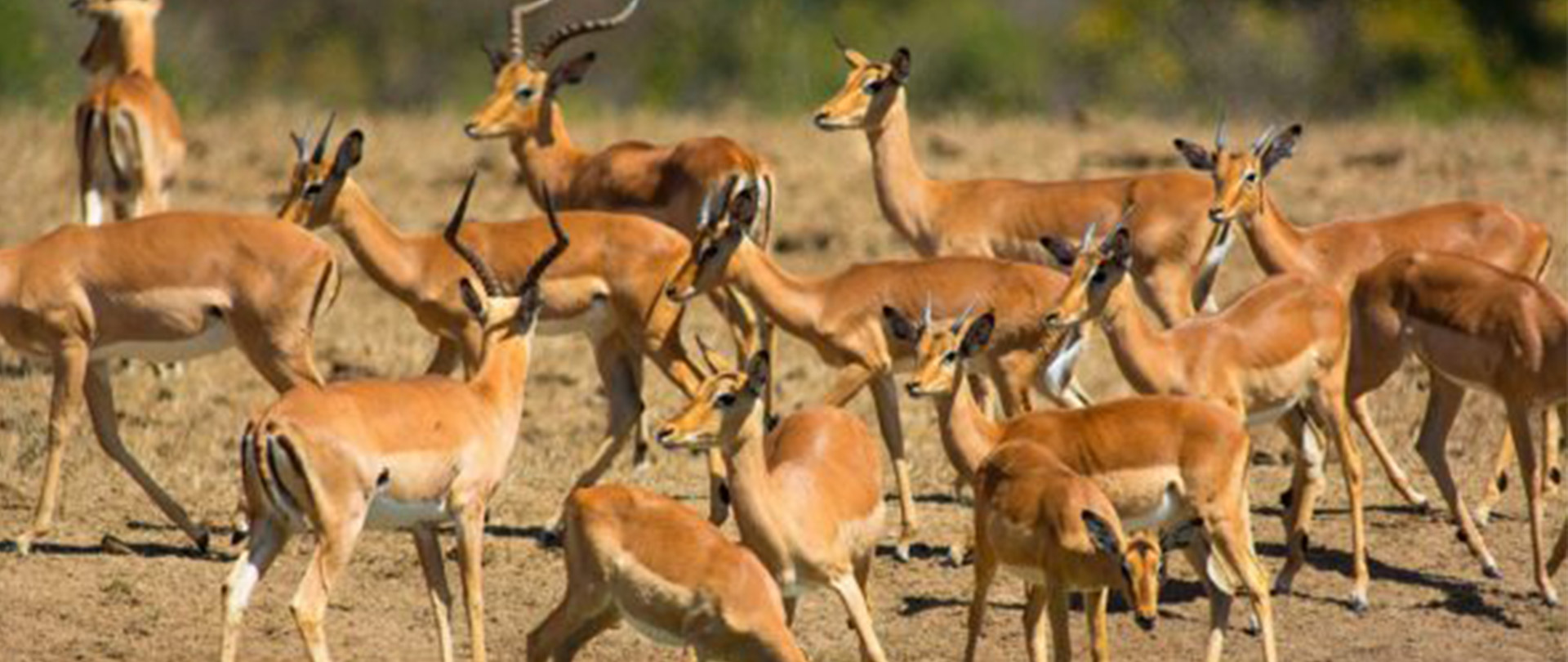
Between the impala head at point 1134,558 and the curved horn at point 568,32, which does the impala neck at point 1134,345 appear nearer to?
the impala head at point 1134,558

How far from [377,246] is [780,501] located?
2887mm

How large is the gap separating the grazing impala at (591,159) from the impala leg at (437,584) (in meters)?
2.87

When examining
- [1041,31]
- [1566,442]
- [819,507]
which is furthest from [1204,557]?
[1041,31]

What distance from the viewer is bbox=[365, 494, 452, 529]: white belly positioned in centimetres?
876

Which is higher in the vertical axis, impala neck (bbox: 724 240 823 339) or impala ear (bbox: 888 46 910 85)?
impala ear (bbox: 888 46 910 85)

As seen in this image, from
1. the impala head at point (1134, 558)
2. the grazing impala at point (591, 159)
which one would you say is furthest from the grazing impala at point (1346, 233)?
the impala head at point (1134, 558)

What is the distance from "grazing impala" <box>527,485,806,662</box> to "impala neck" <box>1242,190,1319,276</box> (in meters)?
4.07

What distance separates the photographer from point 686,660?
9008 mm

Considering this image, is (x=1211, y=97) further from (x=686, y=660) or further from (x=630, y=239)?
(x=686, y=660)

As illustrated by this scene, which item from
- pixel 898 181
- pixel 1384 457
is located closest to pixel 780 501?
pixel 1384 457

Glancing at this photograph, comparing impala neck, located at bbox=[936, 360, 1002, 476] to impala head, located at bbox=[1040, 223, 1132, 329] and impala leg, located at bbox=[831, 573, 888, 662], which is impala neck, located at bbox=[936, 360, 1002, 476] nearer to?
impala head, located at bbox=[1040, 223, 1132, 329]

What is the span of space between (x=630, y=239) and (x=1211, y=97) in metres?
17.0

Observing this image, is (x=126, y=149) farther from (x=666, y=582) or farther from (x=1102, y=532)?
(x=1102, y=532)

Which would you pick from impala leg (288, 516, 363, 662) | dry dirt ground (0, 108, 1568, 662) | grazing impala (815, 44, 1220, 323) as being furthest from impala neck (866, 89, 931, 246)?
impala leg (288, 516, 363, 662)
